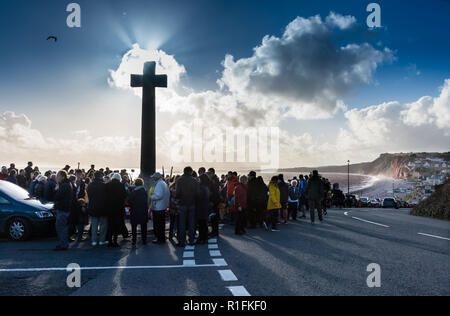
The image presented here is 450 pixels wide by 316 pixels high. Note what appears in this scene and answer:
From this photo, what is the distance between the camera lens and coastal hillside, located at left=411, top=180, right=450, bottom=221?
20.6m

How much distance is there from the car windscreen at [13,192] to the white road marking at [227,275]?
730 centimetres


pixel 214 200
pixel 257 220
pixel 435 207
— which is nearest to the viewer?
pixel 214 200

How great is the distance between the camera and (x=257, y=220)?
15.5 metres

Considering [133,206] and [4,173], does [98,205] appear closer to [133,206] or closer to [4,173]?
[133,206]

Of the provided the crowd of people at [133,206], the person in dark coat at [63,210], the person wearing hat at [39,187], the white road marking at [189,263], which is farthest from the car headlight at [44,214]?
the white road marking at [189,263]

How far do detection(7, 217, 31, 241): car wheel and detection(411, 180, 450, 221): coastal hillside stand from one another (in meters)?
19.4

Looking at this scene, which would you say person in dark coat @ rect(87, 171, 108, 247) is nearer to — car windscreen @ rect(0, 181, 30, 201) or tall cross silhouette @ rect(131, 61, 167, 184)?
car windscreen @ rect(0, 181, 30, 201)

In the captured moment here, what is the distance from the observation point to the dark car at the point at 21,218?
34.6 ft

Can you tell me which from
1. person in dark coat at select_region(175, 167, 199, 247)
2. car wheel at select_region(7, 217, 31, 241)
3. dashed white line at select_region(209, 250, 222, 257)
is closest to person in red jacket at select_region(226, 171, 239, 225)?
person in dark coat at select_region(175, 167, 199, 247)

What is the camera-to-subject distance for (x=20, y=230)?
10.5 m
